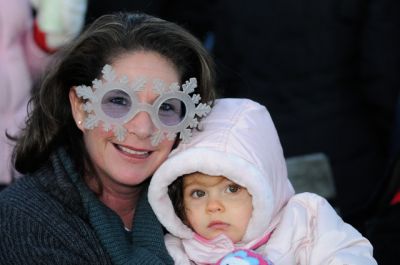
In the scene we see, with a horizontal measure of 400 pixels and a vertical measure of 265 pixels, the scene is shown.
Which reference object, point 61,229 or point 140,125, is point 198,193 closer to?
point 140,125

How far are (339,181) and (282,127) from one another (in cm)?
39

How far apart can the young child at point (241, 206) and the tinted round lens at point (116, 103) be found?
0.24 meters

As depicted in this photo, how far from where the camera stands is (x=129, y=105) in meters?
2.88

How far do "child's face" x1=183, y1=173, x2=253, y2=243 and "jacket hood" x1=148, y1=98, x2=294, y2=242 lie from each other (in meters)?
0.04

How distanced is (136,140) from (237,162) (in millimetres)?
384

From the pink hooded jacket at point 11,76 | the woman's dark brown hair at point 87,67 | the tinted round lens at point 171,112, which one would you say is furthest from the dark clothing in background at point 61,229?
the pink hooded jacket at point 11,76

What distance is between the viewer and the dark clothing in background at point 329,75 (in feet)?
13.2

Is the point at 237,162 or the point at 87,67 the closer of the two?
the point at 237,162

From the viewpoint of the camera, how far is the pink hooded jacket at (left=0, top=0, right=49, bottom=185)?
12.1 ft

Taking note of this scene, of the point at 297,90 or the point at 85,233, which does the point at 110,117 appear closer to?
the point at 85,233

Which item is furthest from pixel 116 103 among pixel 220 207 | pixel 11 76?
pixel 11 76

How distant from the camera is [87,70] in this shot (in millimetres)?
3033

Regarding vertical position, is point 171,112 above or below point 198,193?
above

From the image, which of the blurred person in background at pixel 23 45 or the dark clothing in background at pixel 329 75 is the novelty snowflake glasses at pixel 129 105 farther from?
the dark clothing in background at pixel 329 75
